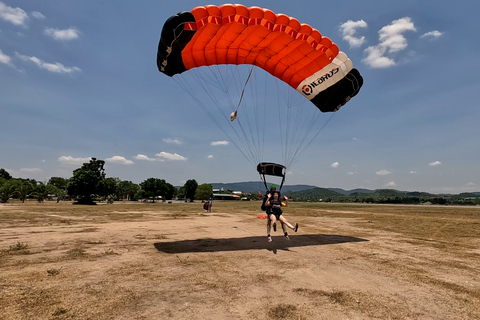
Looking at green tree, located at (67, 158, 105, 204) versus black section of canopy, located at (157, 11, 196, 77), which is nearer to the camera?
black section of canopy, located at (157, 11, 196, 77)

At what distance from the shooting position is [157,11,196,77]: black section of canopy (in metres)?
10.2

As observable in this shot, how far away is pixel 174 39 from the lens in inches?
412

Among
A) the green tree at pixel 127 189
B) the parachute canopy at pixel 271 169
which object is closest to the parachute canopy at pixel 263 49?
the parachute canopy at pixel 271 169

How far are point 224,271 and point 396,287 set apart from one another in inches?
169

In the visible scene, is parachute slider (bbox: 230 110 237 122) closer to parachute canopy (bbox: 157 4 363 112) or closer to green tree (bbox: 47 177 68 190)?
parachute canopy (bbox: 157 4 363 112)

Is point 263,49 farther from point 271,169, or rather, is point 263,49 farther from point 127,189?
point 127,189

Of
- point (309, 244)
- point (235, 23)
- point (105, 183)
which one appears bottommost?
point (309, 244)

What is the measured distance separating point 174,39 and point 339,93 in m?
8.82

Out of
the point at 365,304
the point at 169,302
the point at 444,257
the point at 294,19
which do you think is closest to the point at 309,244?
the point at 444,257

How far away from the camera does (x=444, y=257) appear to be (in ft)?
30.0

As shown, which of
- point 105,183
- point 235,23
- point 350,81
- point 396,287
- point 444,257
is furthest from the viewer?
point 105,183

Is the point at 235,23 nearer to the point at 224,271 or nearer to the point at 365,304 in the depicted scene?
the point at 224,271

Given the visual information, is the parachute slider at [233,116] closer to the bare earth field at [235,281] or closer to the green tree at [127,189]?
the bare earth field at [235,281]

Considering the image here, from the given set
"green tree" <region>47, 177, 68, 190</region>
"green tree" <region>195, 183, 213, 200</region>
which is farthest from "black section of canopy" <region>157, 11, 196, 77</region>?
"green tree" <region>47, 177, 68, 190</region>
